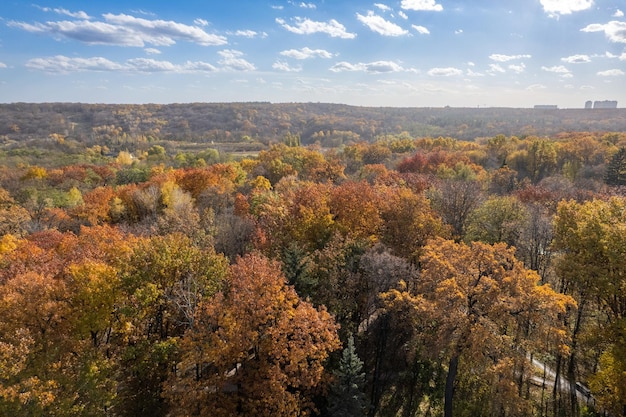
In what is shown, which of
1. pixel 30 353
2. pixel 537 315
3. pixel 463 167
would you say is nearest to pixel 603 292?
pixel 537 315

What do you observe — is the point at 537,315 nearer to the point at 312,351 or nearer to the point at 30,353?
the point at 312,351

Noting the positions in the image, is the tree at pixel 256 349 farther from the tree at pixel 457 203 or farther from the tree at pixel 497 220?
the tree at pixel 457 203

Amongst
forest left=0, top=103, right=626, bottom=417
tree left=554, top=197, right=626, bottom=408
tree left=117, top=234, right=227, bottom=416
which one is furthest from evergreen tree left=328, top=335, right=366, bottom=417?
tree left=554, top=197, right=626, bottom=408

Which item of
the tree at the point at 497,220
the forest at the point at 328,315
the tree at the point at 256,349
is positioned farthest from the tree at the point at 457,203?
the tree at the point at 256,349

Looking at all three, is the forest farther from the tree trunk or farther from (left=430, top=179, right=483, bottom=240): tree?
(left=430, top=179, right=483, bottom=240): tree

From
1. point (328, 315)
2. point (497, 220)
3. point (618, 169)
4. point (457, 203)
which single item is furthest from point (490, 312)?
point (618, 169)

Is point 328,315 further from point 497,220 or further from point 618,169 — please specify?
point 618,169
